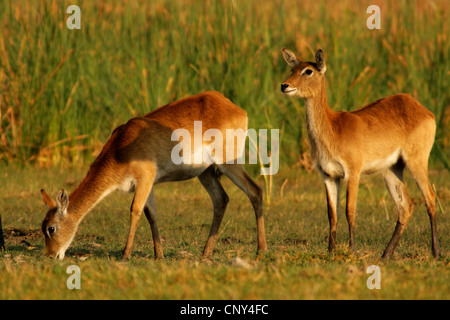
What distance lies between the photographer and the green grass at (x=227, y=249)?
5551mm

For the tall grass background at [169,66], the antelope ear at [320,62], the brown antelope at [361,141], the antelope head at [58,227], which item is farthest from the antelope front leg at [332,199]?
the tall grass background at [169,66]

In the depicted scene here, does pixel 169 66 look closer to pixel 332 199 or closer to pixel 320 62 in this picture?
pixel 320 62

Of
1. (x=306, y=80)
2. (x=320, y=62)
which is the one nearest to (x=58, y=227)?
(x=306, y=80)

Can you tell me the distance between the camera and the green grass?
18.2ft

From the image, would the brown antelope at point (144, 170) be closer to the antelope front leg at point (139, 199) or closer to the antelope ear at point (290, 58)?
the antelope front leg at point (139, 199)

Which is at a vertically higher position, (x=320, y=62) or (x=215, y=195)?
(x=320, y=62)

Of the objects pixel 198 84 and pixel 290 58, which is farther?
pixel 198 84

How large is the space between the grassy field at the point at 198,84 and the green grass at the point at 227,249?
0.05 meters

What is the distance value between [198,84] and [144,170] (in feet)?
17.3

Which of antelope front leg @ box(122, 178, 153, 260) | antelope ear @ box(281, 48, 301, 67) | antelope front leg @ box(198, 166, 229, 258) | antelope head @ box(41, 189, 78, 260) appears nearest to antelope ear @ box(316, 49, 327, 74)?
antelope ear @ box(281, 48, 301, 67)

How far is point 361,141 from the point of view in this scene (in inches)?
305

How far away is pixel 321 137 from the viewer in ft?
25.3

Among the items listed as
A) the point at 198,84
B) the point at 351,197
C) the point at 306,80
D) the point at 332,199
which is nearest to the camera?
the point at 351,197

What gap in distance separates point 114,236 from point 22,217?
153 cm
